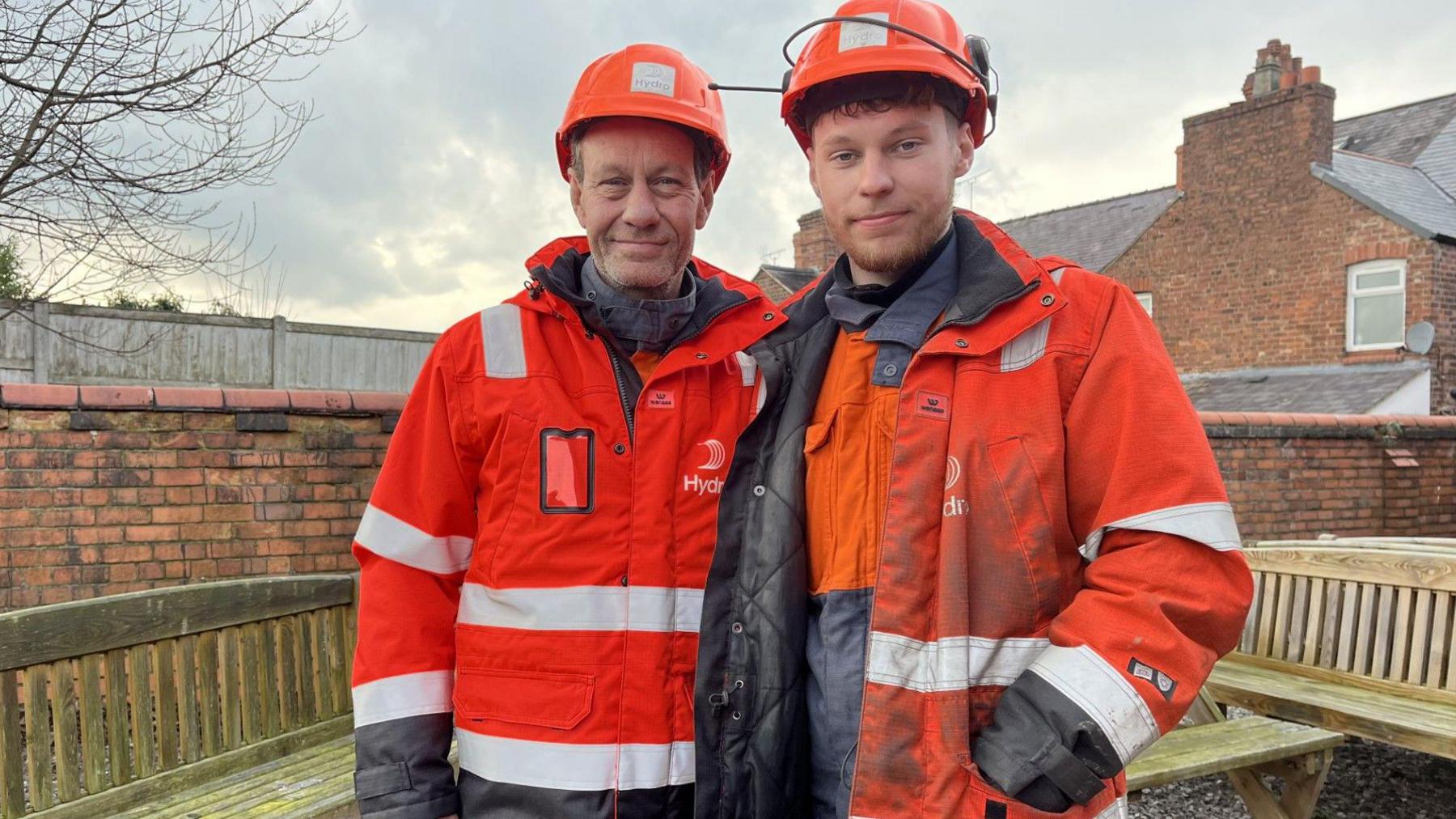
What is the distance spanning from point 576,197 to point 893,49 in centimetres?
84

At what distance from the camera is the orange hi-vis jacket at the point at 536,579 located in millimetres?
1788

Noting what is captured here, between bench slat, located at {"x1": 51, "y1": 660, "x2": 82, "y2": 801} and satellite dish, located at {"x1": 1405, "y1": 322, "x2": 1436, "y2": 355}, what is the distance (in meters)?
17.4

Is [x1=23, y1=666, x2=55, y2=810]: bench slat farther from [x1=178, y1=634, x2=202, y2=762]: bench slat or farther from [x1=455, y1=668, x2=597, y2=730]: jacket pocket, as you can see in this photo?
[x1=455, y1=668, x2=597, y2=730]: jacket pocket

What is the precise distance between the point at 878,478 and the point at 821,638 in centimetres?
31

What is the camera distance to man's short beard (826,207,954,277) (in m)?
1.77

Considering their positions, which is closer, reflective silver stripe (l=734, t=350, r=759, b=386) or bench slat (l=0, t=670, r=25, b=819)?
reflective silver stripe (l=734, t=350, r=759, b=386)

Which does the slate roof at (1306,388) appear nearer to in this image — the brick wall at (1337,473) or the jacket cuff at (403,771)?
the brick wall at (1337,473)

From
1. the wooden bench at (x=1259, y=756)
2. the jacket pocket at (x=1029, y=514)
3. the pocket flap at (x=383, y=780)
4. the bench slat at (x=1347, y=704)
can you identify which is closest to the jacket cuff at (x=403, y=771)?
the pocket flap at (x=383, y=780)

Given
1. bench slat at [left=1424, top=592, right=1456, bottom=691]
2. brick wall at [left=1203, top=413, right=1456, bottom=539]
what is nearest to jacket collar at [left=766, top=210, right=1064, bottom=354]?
bench slat at [left=1424, top=592, right=1456, bottom=691]

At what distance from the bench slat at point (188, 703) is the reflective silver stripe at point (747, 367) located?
2.61 meters

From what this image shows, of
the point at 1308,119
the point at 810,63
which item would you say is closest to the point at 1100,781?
the point at 810,63

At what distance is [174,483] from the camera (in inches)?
214

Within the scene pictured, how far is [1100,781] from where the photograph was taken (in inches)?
53.7

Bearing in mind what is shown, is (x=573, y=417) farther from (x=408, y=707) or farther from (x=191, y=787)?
(x=191, y=787)
